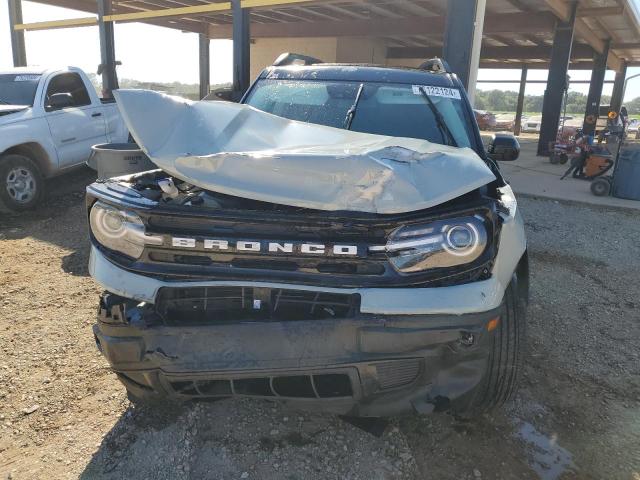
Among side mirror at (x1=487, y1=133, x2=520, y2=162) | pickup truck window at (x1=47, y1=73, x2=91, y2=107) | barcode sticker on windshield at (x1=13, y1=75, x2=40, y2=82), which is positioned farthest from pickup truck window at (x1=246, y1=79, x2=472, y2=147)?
A: barcode sticker on windshield at (x1=13, y1=75, x2=40, y2=82)

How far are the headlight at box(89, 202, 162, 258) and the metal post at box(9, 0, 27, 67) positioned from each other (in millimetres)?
14661

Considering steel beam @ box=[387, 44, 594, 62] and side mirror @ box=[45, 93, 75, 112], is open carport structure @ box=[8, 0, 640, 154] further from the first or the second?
side mirror @ box=[45, 93, 75, 112]

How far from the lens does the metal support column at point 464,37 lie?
7.15 meters

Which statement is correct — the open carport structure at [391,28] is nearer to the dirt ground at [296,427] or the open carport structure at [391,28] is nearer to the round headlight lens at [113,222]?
the dirt ground at [296,427]

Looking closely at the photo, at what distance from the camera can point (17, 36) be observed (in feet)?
46.1

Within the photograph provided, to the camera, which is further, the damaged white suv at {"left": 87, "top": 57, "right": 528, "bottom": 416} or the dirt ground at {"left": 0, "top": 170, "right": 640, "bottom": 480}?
the dirt ground at {"left": 0, "top": 170, "right": 640, "bottom": 480}

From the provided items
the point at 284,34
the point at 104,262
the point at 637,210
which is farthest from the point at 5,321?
the point at 284,34

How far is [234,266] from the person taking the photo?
2.06 meters

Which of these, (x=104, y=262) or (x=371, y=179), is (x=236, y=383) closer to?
(x=104, y=262)

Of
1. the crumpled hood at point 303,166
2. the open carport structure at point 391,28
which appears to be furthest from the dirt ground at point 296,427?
the open carport structure at point 391,28

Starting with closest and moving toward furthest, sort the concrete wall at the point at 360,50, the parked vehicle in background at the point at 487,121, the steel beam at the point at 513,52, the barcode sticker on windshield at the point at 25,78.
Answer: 1. the barcode sticker on windshield at the point at 25,78
2. the concrete wall at the point at 360,50
3. the steel beam at the point at 513,52
4. the parked vehicle in background at the point at 487,121

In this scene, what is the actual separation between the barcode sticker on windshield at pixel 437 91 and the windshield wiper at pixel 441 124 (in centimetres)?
3

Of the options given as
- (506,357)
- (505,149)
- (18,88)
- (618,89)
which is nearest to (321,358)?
(506,357)

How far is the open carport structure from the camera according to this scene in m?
9.35
